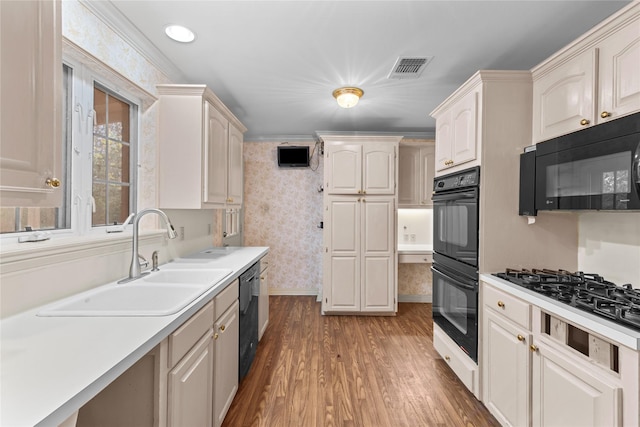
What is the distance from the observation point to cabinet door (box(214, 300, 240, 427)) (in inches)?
61.5

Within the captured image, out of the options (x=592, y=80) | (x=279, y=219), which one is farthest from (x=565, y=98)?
(x=279, y=219)

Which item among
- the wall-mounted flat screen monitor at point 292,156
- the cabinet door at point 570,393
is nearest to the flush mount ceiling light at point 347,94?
the wall-mounted flat screen monitor at point 292,156

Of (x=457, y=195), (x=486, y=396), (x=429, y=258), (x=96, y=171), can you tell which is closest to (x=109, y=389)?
(x=96, y=171)

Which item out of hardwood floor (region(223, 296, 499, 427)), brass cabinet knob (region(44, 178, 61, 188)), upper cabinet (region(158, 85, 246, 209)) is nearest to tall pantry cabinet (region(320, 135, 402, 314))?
hardwood floor (region(223, 296, 499, 427))

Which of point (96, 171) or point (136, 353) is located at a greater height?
point (96, 171)

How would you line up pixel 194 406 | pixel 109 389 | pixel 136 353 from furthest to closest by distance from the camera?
pixel 194 406, pixel 109 389, pixel 136 353

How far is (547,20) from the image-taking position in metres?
1.72

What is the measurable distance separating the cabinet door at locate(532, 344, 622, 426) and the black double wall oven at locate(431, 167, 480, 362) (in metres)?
0.48

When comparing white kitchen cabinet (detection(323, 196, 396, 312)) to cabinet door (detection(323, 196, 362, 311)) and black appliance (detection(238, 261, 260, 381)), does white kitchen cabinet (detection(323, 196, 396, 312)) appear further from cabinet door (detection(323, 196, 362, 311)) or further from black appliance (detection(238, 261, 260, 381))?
black appliance (detection(238, 261, 260, 381))

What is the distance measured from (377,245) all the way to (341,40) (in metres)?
2.31

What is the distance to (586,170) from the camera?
1408 millimetres

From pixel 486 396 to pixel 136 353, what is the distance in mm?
2018

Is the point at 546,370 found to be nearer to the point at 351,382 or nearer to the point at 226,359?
the point at 351,382

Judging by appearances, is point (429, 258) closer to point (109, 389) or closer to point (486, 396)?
point (486, 396)
